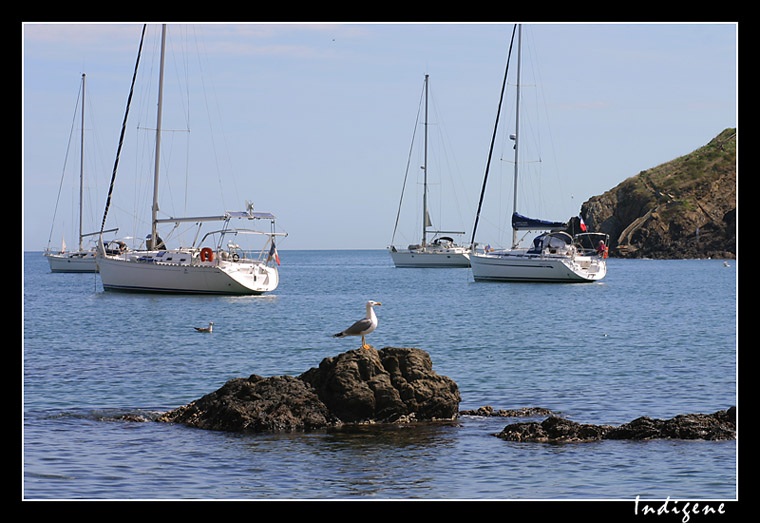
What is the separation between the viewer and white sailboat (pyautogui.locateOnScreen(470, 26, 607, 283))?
63500 millimetres

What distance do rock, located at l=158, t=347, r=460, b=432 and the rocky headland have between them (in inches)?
4746

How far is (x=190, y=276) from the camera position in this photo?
50.7 m

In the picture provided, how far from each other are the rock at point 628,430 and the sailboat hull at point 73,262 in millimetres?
81760

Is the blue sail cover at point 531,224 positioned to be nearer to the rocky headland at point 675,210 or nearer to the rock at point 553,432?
the rock at point 553,432

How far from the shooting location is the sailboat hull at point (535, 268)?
63.4m

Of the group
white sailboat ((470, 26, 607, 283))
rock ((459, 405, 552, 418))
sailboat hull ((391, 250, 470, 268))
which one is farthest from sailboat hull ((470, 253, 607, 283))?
rock ((459, 405, 552, 418))

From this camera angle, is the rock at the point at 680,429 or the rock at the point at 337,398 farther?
the rock at the point at 337,398

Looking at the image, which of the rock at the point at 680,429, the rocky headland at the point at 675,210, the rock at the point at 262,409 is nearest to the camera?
the rock at the point at 680,429

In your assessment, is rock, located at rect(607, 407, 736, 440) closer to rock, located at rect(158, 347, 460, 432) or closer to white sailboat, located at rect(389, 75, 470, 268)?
rock, located at rect(158, 347, 460, 432)

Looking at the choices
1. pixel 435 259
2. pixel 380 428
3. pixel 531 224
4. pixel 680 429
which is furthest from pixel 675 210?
pixel 380 428

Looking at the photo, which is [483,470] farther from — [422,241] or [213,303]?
[422,241]

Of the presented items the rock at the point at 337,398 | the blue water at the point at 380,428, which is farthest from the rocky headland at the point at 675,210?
the rock at the point at 337,398

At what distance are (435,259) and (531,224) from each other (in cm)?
3953
